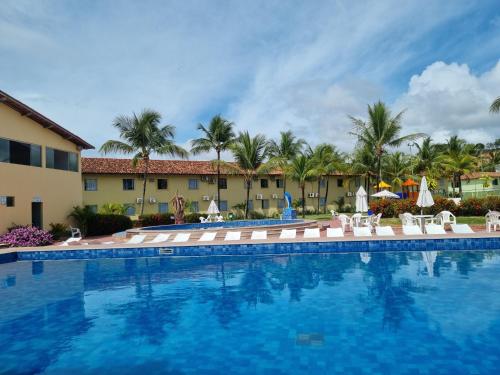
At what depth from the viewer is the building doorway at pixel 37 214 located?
19172 millimetres

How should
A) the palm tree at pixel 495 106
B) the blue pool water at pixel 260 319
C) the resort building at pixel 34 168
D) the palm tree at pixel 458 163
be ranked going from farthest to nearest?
1. the palm tree at pixel 458 163
2. the palm tree at pixel 495 106
3. the resort building at pixel 34 168
4. the blue pool water at pixel 260 319

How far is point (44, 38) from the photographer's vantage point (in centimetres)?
1416

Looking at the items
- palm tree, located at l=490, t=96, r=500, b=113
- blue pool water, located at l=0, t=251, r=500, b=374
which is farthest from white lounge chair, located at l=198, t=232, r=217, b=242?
palm tree, located at l=490, t=96, r=500, b=113

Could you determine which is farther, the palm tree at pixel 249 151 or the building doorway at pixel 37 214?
the palm tree at pixel 249 151

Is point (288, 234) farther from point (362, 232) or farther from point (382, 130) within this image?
point (382, 130)

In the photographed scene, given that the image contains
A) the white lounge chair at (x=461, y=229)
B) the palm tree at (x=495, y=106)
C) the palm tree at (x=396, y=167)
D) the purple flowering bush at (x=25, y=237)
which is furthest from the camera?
the palm tree at (x=396, y=167)

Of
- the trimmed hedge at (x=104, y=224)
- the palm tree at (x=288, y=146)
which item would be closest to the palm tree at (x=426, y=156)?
the palm tree at (x=288, y=146)

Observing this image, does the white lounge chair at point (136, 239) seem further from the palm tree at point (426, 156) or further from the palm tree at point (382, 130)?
the palm tree at point (426, 156)

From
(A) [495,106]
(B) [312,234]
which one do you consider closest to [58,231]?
(B) [312,234]

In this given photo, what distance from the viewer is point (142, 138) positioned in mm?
A: 27031

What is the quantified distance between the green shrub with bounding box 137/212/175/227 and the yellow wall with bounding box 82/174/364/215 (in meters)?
4.89

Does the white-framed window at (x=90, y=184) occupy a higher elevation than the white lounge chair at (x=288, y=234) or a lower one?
higher

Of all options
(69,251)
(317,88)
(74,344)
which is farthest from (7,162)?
(317,88)

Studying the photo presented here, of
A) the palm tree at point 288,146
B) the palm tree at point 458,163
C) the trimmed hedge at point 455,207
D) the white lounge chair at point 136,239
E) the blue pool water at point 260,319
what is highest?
the palm tree at point 288,146
